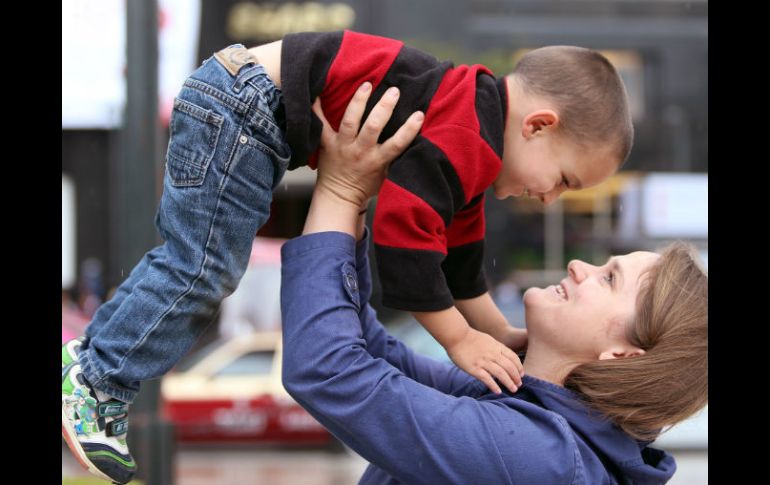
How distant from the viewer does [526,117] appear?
5.37ft

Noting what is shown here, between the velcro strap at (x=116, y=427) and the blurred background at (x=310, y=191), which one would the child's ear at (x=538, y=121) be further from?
the blurred background at (x=310, y=191)

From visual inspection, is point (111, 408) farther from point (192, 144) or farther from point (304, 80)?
point (304, 80)

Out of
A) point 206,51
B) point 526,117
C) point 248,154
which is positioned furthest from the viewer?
point 206,51

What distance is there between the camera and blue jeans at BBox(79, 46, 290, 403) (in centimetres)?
146

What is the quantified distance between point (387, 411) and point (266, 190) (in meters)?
0.43

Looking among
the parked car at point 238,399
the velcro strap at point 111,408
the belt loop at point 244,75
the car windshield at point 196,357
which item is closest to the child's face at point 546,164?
the belt loop at point 244,75

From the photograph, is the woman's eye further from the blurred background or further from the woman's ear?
the blurred background

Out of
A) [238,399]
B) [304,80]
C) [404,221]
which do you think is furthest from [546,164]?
[238,399]

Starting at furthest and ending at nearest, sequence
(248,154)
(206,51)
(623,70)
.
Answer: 1. (623,70)
2. (206,51)
3. (248,154)

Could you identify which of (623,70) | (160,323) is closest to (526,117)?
(160,323)

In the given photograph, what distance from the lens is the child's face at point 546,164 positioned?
1.67m

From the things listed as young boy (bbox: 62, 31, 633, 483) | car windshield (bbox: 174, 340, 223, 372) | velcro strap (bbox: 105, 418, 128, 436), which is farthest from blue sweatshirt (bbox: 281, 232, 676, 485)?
car windshield (bbox: 174, 340, 223, 372)

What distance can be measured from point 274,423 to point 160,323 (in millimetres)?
5447
